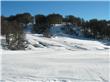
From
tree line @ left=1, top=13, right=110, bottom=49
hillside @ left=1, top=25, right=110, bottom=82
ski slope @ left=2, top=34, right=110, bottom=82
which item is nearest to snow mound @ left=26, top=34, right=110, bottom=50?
A: hillside @ left=1, top=25, right=110, bottom=82

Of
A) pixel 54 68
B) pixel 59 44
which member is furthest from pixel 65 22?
pixel 54 68

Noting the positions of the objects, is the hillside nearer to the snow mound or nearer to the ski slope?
the ski slope

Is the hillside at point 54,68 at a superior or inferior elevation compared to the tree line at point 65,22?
inferior

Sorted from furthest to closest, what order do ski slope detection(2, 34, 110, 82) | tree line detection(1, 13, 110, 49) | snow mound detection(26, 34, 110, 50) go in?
tree line detection(1, 13, 110, 49), snow mound detection(26, 34, 110, 50), ski slope detection(2, 34, 110, 82)

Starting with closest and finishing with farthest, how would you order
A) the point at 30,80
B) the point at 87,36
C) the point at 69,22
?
the point at 30,80 → the point at 87,36 → the point at 69,22

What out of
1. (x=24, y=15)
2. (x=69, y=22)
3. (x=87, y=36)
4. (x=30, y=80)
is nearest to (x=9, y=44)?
(x=30, y=80)

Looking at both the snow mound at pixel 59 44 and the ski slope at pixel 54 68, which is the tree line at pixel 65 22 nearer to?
the snow mound at pixel 59 44

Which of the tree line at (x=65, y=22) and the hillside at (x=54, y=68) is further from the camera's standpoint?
the tree line at (x=65, y=22)

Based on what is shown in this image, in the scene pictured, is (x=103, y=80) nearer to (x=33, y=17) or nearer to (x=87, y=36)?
(x=87, y=36)

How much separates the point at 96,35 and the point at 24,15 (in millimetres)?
24279

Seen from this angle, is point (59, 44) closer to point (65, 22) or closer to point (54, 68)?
point (54, 68)

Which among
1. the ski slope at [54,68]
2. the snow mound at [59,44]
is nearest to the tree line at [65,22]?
the snow mound at [59,44]

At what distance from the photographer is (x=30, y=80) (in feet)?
29.7

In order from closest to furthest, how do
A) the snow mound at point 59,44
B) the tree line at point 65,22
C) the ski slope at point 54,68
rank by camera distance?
the ski slope at point 54,68 < the snow mound at point 59,44 < the tree line at point 65,22
